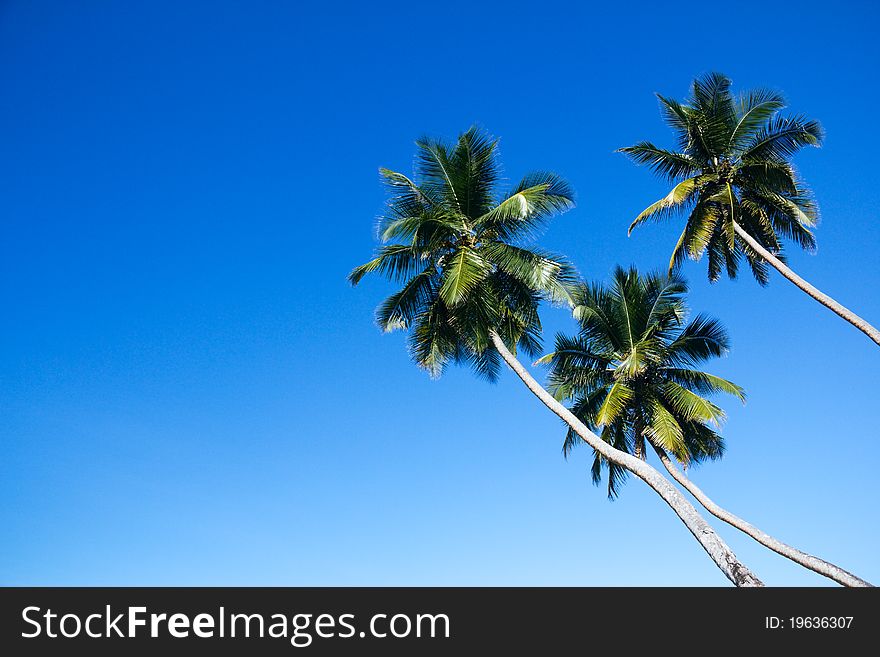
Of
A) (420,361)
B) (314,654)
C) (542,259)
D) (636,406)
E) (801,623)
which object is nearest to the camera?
(314,654)

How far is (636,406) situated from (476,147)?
9681 millimetres

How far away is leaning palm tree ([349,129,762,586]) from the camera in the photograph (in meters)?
15.7

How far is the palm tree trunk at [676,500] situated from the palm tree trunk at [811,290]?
6796mm

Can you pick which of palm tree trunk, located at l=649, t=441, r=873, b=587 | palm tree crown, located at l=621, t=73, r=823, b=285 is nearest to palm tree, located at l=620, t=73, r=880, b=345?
palm tree crown, located at l=621, t=73, r=823, b=285

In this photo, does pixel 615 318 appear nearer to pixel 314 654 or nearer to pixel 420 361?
pixel 420 361

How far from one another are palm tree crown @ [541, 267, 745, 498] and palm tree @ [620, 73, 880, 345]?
2.26m

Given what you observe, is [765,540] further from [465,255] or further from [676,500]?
[465,255]

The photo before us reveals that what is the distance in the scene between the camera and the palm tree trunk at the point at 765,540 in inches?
427

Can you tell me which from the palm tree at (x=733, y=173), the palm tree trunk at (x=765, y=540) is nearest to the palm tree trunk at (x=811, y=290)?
the palm tree at (x=733, y=173)

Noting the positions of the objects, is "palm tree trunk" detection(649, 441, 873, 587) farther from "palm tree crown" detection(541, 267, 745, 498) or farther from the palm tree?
the palm tree

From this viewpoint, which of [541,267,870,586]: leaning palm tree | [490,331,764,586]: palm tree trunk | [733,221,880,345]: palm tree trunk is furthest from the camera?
[541,267,870,586]: leaning palm tree

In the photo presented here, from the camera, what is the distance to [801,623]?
27.4 feet

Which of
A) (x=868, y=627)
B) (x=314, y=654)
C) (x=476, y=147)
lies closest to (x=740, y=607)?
(x=868, y=627)

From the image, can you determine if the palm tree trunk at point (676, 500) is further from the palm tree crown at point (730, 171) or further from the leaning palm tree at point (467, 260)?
the palm tree crown at point (730, 171)
